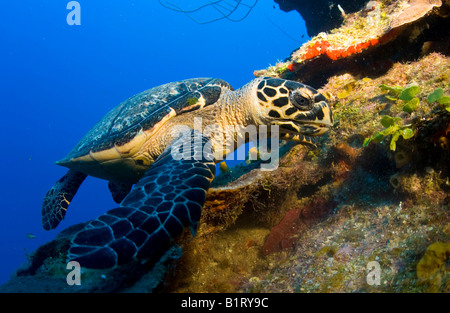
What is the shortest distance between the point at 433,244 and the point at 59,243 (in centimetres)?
307

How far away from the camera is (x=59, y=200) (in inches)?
185

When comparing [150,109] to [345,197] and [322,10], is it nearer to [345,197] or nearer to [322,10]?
[345,197]

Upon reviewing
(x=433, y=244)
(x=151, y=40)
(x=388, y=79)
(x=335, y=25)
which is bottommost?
A: (x=433, y=244)

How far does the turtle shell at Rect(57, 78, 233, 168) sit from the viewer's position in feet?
11.3

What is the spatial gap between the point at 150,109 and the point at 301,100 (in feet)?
7.22

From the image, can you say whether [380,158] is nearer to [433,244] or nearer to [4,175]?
[433,244]

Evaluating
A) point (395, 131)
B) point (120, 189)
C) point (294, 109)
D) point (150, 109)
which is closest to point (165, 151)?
point (150, 109)

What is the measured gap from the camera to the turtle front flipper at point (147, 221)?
57.7 inches

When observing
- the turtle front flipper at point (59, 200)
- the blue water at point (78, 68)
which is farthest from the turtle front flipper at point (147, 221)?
the blue water at point (78, 68)

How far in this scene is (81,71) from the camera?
321 ft

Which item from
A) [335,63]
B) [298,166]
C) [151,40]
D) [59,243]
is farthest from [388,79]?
[151,40]

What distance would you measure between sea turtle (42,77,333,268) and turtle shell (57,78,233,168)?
0.02 meters

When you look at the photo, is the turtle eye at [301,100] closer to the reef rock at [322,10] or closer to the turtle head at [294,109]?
the turtle head at [294,109]

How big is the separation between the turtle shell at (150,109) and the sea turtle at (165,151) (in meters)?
0.02
